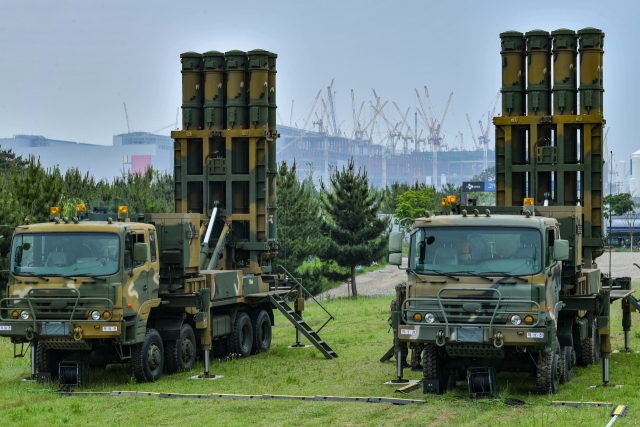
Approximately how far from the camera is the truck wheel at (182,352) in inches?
632

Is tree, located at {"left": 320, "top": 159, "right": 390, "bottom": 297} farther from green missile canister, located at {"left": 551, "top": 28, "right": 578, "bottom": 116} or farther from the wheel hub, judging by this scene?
the wheel hub

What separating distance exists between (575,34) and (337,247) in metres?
21.3

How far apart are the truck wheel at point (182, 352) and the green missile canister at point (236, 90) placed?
20.4ft

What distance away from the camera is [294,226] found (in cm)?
3822

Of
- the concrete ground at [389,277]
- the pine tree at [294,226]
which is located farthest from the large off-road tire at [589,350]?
the concrete ground at [389,277]

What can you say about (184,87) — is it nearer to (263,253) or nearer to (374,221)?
(263,253)

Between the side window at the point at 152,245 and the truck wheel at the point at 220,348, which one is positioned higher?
the side window at the point at 152,245

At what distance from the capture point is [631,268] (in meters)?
53.0

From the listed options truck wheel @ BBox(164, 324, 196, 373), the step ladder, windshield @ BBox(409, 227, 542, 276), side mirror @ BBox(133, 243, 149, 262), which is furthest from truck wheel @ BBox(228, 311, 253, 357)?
windshield @ BBox(409, 227, 542, 276)

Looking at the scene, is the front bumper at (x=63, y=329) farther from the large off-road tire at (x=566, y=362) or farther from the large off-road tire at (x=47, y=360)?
the large off-road tire at (x=566, y=362)

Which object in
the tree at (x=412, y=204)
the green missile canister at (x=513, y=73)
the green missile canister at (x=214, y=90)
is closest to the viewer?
the green missile canister at (x=513, y=73)

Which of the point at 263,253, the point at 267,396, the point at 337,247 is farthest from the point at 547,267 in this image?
the point at 337,247

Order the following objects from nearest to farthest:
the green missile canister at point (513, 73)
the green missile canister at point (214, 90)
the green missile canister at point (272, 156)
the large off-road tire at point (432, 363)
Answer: the large off-road tire at point (432, 363), the green missile canister at point (513, 73), the green missile canister at point (214, 90), the green missile canister at point (272, 156)

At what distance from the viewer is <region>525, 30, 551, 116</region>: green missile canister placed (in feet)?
61.8
